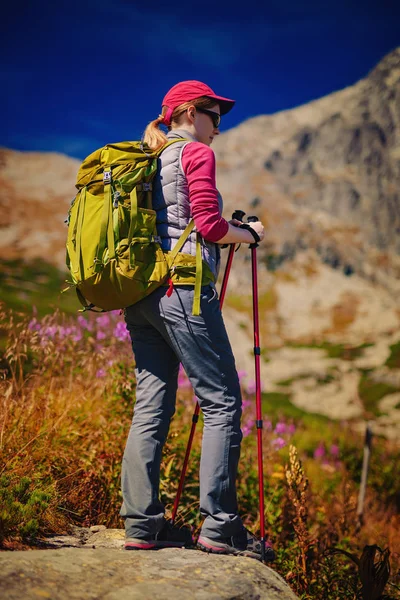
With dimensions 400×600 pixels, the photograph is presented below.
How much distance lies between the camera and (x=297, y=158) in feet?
258

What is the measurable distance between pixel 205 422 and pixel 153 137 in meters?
1.65

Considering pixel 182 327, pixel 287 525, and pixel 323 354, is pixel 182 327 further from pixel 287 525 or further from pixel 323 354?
pixel 323 354

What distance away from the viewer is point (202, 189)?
262 centimetres

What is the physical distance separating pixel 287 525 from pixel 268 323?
43040 mm

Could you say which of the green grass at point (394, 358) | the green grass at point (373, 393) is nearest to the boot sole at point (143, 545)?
the green grass at point (373, 393)

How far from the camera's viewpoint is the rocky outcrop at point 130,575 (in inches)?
76.4

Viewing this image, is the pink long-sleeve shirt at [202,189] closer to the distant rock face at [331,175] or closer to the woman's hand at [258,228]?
the woman's hand at [258,228]

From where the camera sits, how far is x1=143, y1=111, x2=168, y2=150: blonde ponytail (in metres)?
2.83

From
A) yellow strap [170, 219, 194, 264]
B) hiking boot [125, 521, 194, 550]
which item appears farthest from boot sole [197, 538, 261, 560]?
yellow strap [170, 219, 194, 264]

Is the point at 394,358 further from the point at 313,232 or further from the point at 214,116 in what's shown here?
the point at 313,232

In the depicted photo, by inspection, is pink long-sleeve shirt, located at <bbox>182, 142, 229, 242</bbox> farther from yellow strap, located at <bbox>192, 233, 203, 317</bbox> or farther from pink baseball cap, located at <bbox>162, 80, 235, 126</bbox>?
pink baseball cap, located at <bbox>162, 80, 235, 126</bbox>

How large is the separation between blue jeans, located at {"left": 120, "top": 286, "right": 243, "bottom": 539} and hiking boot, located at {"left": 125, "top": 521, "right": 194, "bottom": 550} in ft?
0.12

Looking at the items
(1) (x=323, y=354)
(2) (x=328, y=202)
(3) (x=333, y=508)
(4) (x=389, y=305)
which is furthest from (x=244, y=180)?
(3) (x=333, y=508)

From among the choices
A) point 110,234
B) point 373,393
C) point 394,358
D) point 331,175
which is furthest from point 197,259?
point 331,175
